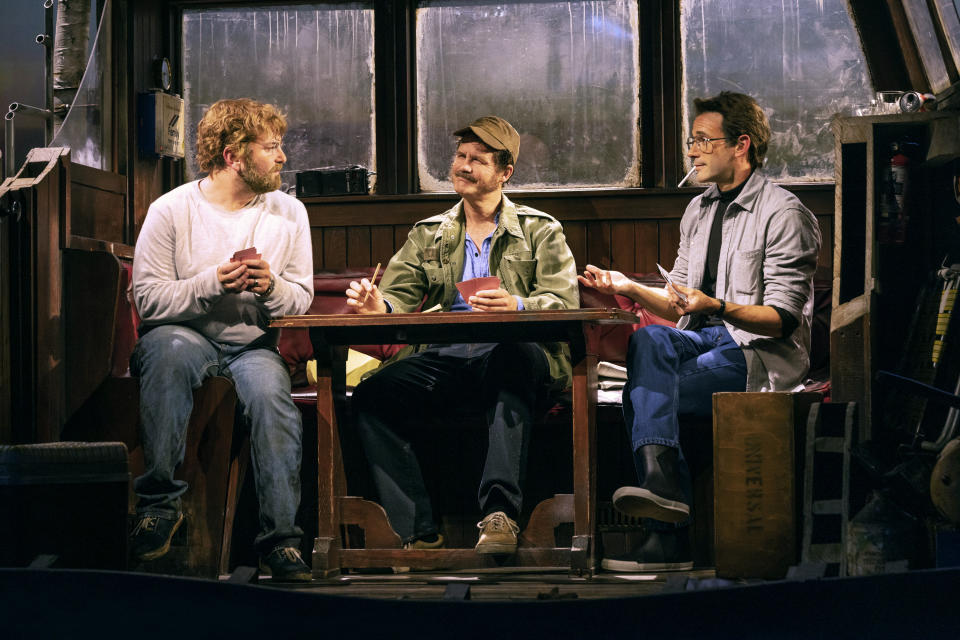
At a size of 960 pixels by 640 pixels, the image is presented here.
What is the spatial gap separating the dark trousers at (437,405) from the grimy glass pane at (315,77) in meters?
1.68

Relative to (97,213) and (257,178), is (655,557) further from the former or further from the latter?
(97,213)

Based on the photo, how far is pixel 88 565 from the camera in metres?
3.00

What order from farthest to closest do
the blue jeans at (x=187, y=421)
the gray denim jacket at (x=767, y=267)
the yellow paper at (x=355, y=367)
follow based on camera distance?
the yellow paper at (x=355, y=367)
the gray denim jacket at (x=767, y=267)
the blue jeans at (x=187, y=421)

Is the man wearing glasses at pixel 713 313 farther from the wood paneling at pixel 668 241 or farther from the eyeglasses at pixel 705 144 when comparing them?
the wood paneling at pixel 668 241

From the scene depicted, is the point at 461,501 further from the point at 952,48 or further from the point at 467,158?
the point at 952,48

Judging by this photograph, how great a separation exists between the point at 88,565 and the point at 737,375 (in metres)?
2.04

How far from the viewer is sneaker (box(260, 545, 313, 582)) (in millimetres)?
3369

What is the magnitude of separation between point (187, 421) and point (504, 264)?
3.96ft

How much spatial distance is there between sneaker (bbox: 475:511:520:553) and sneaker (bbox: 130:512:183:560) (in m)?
0.92

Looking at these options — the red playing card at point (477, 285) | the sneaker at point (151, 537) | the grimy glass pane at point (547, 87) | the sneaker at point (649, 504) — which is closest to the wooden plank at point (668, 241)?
the grimy glass pane at point (547, 87)

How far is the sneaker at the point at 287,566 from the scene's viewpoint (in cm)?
337

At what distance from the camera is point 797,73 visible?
4.92m

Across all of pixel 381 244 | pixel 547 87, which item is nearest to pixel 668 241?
pixel 547 87

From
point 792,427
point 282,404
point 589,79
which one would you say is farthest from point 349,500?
point 589,79
